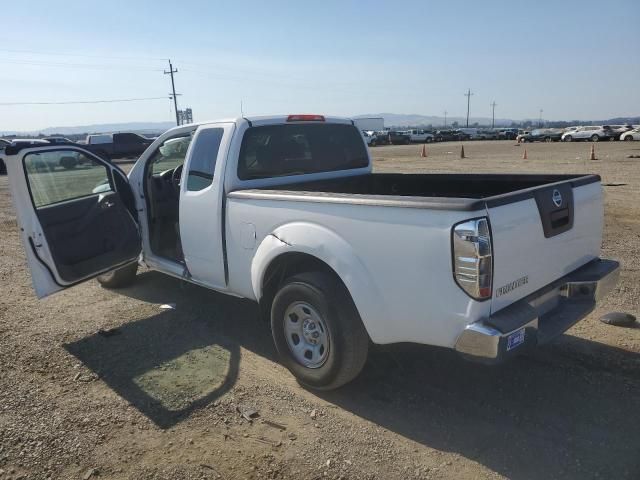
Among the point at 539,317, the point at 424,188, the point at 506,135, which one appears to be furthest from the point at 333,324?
the point at 506,135

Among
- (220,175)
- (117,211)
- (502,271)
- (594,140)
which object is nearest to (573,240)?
(502,271)

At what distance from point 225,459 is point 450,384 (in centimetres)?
167

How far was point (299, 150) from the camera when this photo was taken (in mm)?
4637

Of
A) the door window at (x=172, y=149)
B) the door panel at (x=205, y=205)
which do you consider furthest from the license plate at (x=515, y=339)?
the door window at (x=172, y=149)

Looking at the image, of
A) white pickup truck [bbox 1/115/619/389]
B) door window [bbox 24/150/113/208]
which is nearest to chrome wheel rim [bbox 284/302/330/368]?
white pickup truck [bbox 1/115/619/389]

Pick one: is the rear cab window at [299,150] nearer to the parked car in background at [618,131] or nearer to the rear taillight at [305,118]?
the rear taillight at [305,118]

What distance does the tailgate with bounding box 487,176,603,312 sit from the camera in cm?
267

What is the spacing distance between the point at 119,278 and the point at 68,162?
5.75 ft

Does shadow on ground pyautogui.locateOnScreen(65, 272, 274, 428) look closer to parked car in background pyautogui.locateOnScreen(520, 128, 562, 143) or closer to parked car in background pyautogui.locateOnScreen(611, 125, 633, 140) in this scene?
parked car in background pyautogui.locateOnScreen(611, 125, 633, 140)

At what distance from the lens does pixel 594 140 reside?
44.8 metres

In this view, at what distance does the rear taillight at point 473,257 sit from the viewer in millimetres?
2514

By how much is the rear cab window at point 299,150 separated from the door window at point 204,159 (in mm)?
295

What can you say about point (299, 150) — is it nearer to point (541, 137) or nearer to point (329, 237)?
point (329, 237)

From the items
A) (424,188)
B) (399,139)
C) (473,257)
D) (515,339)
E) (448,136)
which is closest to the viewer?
(473,257)
